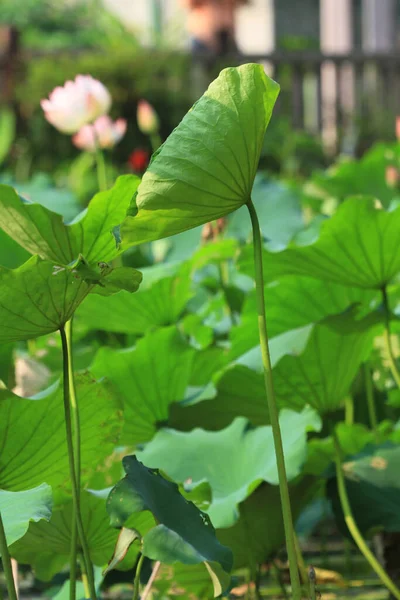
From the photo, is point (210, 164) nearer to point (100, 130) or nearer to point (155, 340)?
point (155, 340)

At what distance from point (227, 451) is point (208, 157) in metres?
0.44

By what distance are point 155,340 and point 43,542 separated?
0.38 m

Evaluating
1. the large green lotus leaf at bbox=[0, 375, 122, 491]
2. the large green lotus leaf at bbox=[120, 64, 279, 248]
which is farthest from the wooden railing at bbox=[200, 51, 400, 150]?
the large green lotus leaf at bbox=[120, 64, 279, 248]

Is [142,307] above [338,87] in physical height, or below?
above

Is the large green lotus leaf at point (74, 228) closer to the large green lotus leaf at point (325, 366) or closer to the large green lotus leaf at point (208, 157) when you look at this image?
the large green lotus leaf at point (208, 157)

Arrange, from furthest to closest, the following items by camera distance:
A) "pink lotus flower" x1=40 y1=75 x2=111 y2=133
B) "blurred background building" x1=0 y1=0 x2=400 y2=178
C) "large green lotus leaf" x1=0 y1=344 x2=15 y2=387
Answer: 1. "blurred background building" x1=0 y1=0 x2=400 y2=178
2. "pink lotus flower" x1=40 y1=75 x2=111 y2=133
3. "large green lotus leaf" x1=0 y1=344 x2=15 y2=387

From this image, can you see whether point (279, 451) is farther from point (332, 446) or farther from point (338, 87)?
point (338, 87)

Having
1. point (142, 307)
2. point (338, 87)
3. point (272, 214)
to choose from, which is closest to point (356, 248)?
point (142, 307)

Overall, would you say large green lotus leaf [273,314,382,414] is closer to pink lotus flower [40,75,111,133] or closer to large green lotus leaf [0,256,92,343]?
large green lotus leaf [0,256,92,343]

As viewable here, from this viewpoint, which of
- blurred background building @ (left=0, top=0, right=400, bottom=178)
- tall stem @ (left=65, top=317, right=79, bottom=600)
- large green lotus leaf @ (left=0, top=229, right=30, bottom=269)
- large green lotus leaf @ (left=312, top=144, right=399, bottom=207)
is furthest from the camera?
blurred background building @ (left=0, top=0, right=400, bottom=178)

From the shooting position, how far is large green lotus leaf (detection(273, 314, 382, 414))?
103 cm

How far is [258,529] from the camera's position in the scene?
1.05 metres

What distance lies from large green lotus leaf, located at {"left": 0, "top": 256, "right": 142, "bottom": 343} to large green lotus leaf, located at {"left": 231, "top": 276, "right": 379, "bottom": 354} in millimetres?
539

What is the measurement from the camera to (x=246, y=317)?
1260 millimetres
